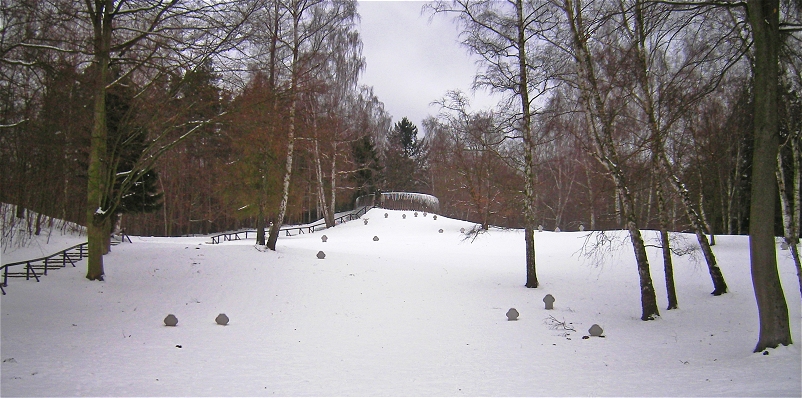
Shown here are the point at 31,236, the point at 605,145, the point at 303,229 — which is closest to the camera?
the point at 605,145

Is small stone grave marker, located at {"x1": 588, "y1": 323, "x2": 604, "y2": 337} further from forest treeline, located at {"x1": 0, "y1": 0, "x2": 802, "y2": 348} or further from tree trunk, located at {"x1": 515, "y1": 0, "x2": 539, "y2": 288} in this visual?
tree trunk, located at {"x1": 515, "y1": 0, "x2": 539, "y2": 288}

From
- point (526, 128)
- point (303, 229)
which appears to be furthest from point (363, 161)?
point (526, 128)

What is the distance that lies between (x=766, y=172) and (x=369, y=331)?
21.6 feet

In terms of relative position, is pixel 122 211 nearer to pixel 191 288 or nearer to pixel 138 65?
pixel 191 288

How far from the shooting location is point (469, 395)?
5.76 meters

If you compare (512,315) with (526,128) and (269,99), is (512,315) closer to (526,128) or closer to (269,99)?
(526,128)

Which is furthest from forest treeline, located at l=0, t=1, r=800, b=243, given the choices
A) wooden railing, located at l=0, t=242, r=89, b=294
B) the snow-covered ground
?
the snow-covered ground

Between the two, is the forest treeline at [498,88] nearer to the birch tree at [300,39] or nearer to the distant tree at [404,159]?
the birch tree at [300,39]

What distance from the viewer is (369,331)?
9086mm

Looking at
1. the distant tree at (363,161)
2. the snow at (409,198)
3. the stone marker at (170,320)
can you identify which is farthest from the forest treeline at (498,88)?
the snow at (409,198)

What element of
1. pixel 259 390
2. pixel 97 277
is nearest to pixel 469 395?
pixel 259 390

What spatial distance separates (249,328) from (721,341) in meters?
8.01

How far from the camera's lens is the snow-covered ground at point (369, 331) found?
5895mm

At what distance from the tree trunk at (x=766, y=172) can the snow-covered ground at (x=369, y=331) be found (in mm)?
437
